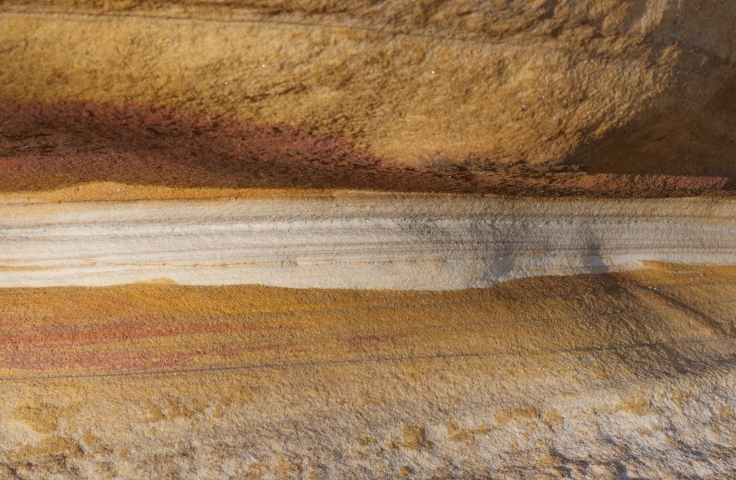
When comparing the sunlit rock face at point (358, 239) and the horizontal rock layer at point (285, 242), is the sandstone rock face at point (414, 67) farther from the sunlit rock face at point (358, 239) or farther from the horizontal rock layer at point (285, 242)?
the horizontal rock layer at point (285, 242)

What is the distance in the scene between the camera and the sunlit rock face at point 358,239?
122 cm

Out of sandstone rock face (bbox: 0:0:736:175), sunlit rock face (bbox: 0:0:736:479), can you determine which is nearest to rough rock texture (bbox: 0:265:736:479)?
sunlit rock face (bbox: 0:0:736:479)

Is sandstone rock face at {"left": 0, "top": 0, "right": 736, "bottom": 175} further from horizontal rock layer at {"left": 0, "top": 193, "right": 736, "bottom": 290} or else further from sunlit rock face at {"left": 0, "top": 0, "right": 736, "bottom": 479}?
horizontal rock layer at {"left": 0, "top": 193, "right": 736, "bottom": 290}

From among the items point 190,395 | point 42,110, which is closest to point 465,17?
point 42,110

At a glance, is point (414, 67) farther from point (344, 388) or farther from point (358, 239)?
point (344, 388)

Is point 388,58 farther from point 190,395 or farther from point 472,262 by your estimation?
point 190,395

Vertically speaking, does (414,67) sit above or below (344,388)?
A: above

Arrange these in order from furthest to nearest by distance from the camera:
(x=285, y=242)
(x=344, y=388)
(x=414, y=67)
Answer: (x=285, y=242)
(x=344, y=388)
(x=414, y=67)

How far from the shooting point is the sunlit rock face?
1219 millimetres

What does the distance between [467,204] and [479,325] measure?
1.24 feet

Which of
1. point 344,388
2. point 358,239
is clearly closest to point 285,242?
point 358,239

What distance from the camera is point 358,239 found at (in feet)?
5.58

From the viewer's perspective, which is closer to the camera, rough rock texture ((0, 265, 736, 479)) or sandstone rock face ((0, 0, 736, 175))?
sandstone rock face ((0, 0, 736, 175))

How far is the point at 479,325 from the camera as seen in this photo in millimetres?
1666
